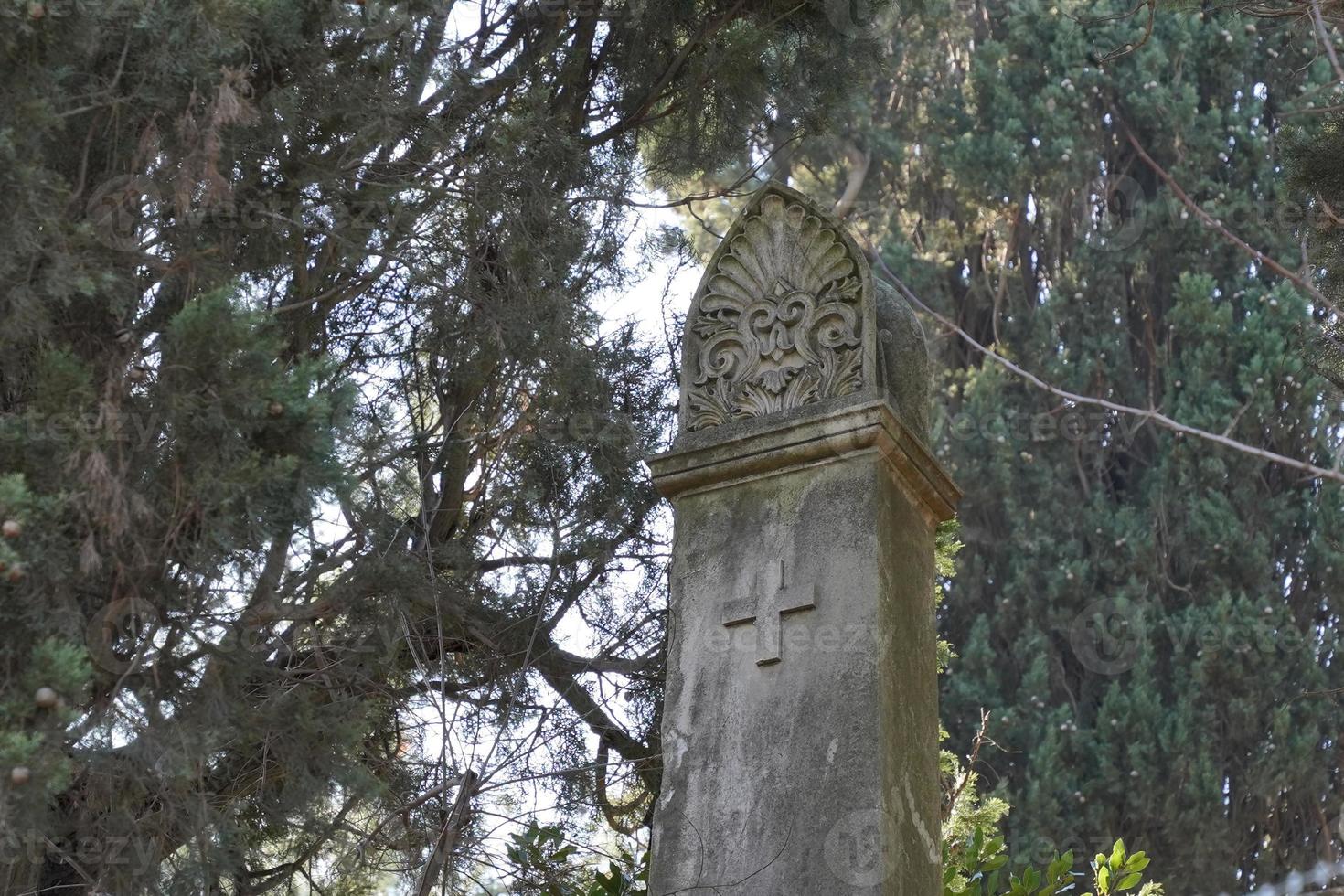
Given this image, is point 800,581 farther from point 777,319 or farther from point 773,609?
point 777,319

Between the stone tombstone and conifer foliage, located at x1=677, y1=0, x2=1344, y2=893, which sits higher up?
conifer foliage, located at x1=677, y1=0, x2=1344, y2=893

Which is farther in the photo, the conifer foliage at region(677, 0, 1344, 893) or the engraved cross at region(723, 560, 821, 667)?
the conifer foliage at region(677, 0, 1344, 893)

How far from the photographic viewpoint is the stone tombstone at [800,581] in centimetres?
318

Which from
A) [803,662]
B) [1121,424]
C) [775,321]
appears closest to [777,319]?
[775,321]

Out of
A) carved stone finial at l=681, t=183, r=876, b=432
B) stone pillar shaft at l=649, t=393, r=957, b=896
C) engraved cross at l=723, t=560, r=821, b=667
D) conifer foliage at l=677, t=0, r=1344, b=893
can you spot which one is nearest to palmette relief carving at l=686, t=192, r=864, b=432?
carved stone finial at l=681, t=183, r=876, b=432

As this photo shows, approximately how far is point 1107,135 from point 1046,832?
311 inches

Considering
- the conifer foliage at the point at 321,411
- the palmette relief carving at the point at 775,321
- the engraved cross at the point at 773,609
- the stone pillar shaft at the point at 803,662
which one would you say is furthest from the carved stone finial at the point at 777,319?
the conifer foliage at the point at 321,411

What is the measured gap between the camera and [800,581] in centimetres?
340

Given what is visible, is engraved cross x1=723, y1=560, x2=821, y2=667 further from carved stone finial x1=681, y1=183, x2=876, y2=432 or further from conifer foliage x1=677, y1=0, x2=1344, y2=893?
conifer foliage x1=677, y1=0, x2=1344, y2=893

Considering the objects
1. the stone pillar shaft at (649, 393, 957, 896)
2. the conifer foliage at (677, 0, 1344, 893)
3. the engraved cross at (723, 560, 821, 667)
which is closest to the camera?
the stone pillar shaft at (649, 393, 957, 896)

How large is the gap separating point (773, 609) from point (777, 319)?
28.8 inches

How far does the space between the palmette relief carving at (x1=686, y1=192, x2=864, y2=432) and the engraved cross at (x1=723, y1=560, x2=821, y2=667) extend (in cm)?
45

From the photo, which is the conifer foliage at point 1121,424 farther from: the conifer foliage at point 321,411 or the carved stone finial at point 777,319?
the carved stone finial at point 777,319

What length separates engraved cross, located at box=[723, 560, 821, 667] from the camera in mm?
3354
